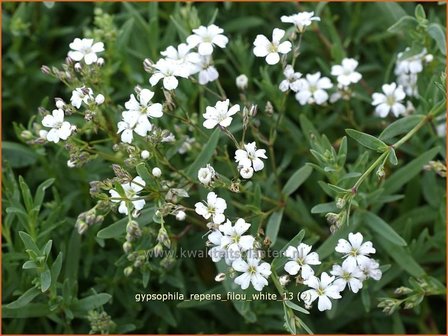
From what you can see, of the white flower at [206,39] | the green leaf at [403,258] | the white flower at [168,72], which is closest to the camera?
the white flower at [168,72]

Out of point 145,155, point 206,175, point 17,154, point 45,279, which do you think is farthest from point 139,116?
point 17,154

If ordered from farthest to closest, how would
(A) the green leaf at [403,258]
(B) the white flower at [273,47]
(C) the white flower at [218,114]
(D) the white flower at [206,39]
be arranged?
(A) the green leaf at [403,258]
(D) the white flower at [206,39]
(B) the white flower at [273,47]
(C) the white flower at [218,114]

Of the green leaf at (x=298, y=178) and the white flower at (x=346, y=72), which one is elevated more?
the white flower at (x=346, y=72)

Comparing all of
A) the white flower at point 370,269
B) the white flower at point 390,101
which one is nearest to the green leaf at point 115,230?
the white flower at point 370,269

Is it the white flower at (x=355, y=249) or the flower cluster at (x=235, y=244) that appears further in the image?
the white flower at (x=355, y=249)

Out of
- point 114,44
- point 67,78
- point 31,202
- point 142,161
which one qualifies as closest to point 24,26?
point 114,44

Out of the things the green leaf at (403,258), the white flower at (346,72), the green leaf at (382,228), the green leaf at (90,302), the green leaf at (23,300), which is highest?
the white flower at (346,72)

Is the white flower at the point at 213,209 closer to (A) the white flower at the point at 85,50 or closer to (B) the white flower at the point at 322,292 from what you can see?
(B) the white flower at the point at 322,292
